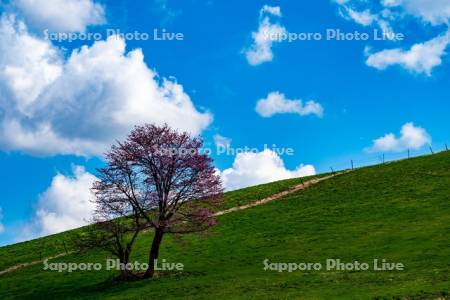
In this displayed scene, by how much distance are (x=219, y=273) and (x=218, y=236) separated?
61.7 ft

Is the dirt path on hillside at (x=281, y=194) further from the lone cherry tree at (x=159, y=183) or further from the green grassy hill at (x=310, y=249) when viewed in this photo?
the lone cherry tree at (x=159, y=183)

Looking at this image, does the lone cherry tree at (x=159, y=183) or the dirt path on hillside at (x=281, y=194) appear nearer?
the lone cherry tree at (x=159, y=183)

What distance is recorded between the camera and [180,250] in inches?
2606

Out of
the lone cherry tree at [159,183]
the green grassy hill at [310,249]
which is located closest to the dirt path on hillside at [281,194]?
the green grassy hill at [310,249]

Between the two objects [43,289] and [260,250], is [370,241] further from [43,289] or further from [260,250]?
[43,289]

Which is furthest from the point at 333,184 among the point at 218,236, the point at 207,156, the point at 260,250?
the point at 207,156

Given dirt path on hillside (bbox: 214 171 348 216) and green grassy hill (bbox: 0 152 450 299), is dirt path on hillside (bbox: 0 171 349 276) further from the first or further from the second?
green grassy hill (bbox: 0 152 450 299)

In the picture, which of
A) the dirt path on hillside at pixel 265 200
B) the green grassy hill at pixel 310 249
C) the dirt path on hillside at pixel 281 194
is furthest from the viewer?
the dirt path on hillside at pixel 281 194

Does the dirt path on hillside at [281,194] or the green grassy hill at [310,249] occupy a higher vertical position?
the dirt path on hillside at [281,194]

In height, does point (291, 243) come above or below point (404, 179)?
below

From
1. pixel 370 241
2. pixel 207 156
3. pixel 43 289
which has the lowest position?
pixel 43 289

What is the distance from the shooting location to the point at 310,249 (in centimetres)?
5731

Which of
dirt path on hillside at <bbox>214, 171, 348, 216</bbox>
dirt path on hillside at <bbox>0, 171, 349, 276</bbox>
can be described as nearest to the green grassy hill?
dirt path on hillside at <bbox>0, 171, 349, 276</bbox>

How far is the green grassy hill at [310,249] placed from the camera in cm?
4216
